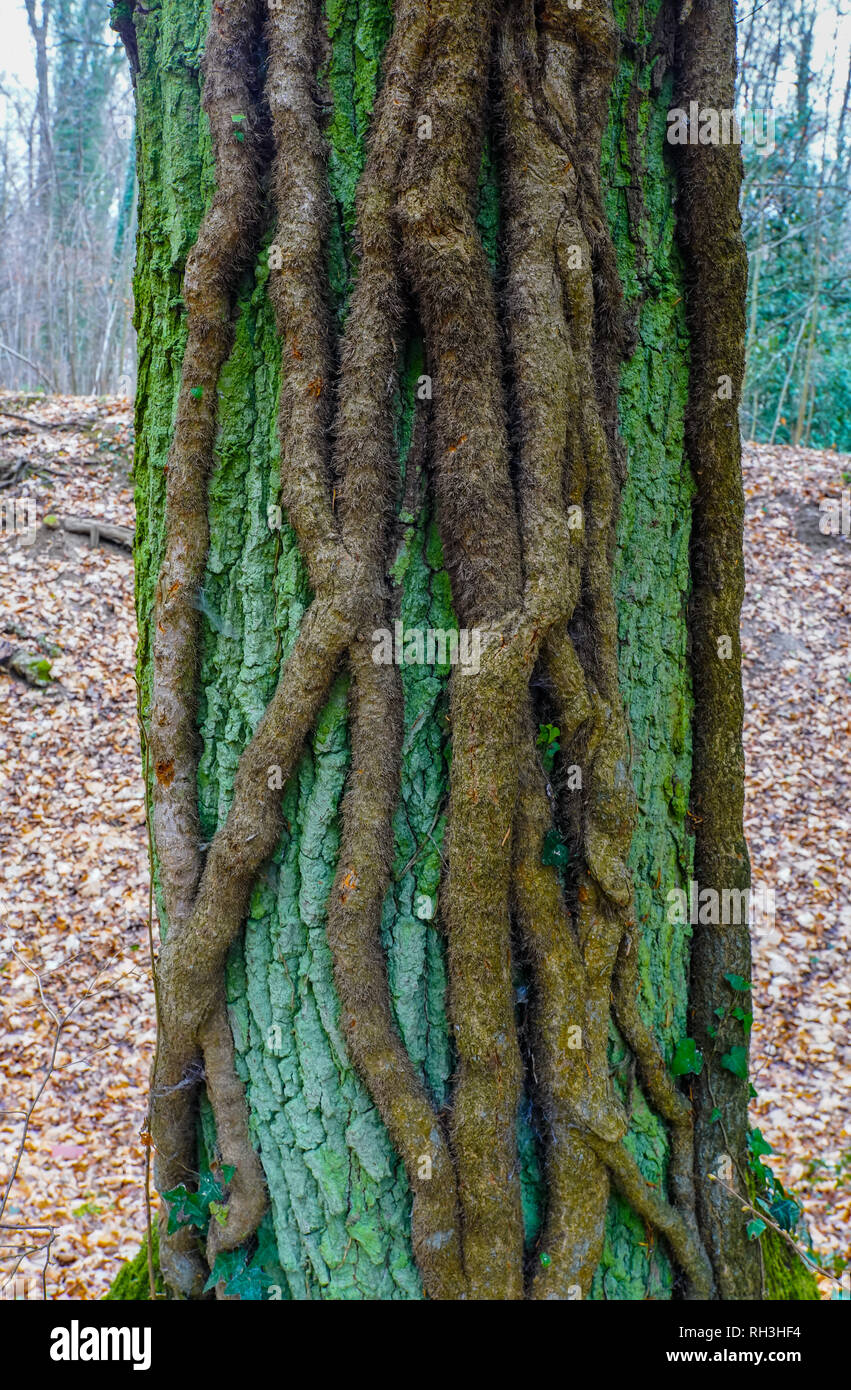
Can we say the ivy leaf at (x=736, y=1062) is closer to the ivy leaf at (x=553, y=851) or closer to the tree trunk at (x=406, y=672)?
the tree trunk at (x=406, y=672)

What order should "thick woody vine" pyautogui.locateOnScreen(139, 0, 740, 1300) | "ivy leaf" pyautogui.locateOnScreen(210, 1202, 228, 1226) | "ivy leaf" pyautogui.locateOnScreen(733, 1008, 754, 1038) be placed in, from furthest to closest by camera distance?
"ivy leaf" pyautogui.locateOnScreen(733, 1008, 754, 1038), "ivy leaf" pyautogui.locateOnScreen(210, 1202, 228, 1226), "thick woody vine" pyautogui.locateOnScreen(139, 0, 740, 1300)

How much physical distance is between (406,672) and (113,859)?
448 cm

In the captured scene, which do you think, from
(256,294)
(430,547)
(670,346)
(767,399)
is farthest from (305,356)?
(767,399)

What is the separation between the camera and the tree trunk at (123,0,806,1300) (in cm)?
147


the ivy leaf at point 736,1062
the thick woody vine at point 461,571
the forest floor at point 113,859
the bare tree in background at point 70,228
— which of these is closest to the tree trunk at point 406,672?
the thick woody vine at point 461,571

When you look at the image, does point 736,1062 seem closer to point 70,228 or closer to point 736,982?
point 736,982

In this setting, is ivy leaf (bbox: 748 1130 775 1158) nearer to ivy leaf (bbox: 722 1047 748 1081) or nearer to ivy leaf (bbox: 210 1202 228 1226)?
ivy leaf (bbox: 722 1047 748 1081)

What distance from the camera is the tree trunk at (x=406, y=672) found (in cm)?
147

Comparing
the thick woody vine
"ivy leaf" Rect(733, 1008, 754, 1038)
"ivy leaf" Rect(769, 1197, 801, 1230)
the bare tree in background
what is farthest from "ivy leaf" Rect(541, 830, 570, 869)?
the bare tree in background

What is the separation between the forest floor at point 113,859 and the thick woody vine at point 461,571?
1342 millimetres

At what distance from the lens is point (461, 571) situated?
1504 millimetres

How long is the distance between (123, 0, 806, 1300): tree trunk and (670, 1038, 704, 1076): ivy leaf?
0.12 ft

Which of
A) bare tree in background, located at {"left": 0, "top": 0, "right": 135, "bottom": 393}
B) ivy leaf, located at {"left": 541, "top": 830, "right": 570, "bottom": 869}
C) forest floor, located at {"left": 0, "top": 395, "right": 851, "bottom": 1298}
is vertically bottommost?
forest floor, located at {"left": 0, "top": 395, "right": 851, "bottom": 1298}

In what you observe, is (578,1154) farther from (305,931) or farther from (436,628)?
(436,628)
